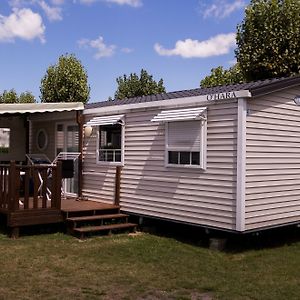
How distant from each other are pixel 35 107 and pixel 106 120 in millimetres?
1435

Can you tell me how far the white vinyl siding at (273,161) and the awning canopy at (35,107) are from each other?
4.10m

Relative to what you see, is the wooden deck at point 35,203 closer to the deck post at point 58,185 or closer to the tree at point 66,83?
the deck post at point 58,185

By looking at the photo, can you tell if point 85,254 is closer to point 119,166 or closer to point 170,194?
point 170,194

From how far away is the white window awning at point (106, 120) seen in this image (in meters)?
8.85

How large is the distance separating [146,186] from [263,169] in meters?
2.26

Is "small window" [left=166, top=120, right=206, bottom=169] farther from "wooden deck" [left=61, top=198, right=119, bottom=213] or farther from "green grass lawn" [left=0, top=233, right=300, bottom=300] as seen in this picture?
"wooden deck" [left=61, top=198, right=119, bottom=213]

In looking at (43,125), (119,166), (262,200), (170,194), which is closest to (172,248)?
(170,194)

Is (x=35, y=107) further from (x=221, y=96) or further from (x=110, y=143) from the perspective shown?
(x=221, y=96)

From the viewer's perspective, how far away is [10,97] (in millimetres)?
31062

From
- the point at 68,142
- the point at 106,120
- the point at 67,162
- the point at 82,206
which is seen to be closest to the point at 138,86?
the point at 68,142

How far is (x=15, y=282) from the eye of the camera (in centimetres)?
519

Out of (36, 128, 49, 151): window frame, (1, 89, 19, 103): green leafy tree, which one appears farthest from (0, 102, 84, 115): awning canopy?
(1, 89, 19, 103): green leafy tree

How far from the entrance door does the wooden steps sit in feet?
5.54

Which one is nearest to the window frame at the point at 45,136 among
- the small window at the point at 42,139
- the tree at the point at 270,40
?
the small window at the point at 42,139
